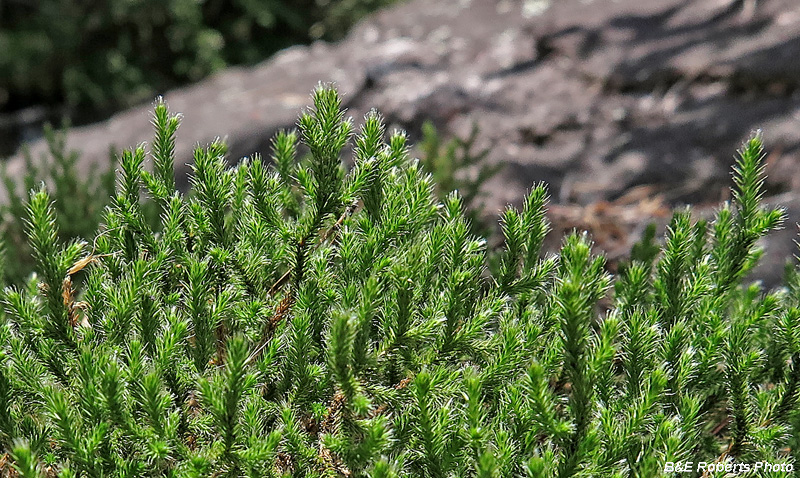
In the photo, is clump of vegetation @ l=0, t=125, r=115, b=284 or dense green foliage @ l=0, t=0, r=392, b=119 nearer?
clump of vegetation @ l=0, t=125, r=115, b=284

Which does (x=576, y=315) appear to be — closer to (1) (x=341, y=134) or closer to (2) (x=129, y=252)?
(1) (x=341, y=134)

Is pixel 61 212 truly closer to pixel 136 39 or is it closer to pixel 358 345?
pixel 358 345

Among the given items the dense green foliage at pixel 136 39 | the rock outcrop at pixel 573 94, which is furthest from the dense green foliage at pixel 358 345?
the dense green foliage at pixel 136 39

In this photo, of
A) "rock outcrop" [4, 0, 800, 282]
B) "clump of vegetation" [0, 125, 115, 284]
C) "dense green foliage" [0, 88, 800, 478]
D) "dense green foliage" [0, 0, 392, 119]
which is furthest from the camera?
"dense green foliage" [0, 0, 392, 119]

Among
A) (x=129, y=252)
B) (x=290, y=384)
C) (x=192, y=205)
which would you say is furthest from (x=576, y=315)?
(x=129, y=252)

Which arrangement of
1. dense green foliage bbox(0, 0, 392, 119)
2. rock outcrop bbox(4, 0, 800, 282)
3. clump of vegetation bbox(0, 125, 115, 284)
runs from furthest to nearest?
1. dense green foliage bbox(0, 0, 392, 119)
2. rock outcrop bbox(4, 0, 800, 282)
3. clump of vegetation bbox(0, 125, 115, 284)

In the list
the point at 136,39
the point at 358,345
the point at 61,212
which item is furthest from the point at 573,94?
the point at 136,39

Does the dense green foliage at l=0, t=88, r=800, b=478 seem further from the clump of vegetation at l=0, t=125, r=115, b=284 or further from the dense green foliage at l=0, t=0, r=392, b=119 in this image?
the dense green foliage at l=0, t=0, r=392, b=119

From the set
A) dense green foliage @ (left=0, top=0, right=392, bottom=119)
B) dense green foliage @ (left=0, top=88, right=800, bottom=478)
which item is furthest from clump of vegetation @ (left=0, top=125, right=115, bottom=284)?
dense green foliage @ (left=0, top=0, right=392, bottom=119)
